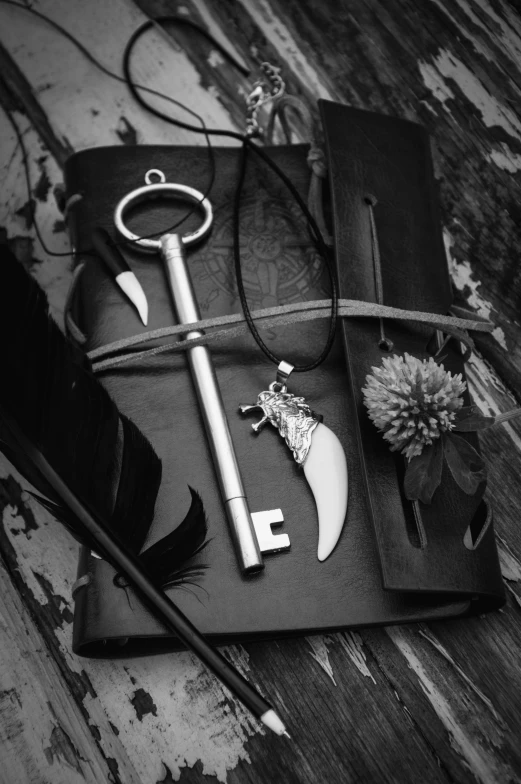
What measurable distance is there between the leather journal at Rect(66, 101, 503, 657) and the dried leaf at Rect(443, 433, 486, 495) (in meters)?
0.04

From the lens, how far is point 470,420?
2.58ft

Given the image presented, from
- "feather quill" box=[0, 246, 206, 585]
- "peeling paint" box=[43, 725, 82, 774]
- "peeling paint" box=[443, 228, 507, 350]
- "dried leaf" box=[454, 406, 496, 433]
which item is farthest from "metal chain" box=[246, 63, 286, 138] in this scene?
"peeling paint" box=[43, 725, 82, 774]

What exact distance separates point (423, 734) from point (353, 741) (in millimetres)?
87

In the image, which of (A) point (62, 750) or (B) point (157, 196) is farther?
(B) point (157, 196)

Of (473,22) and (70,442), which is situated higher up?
(473,22)

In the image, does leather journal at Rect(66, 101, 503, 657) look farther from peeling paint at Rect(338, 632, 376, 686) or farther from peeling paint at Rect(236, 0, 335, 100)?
peeling paint at Rect(236, 0, 335, 100)

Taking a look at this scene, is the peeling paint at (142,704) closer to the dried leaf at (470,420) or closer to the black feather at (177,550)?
the black feather at (177,550)

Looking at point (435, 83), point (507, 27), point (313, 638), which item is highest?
point (507, 27)

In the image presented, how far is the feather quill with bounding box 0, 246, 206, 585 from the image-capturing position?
0.79 metres

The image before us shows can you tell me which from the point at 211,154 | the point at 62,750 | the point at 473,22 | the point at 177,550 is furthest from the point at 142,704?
the point at 473,22

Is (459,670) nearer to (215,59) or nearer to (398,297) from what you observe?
(398,297)

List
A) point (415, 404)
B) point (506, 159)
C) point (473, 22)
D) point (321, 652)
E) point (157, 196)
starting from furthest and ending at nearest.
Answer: point (473, 22)
point (506, 159)
point (157, 196)
point (321, 652)
point (415, 404)

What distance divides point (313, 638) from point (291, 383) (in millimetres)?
337

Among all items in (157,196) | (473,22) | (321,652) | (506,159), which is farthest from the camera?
(473,22)
